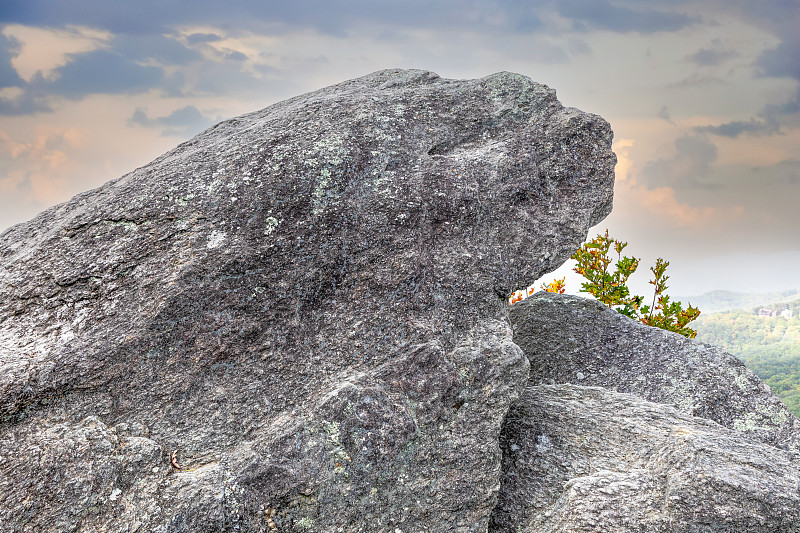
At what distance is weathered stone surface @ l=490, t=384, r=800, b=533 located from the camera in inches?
270

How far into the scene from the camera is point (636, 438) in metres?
7.92

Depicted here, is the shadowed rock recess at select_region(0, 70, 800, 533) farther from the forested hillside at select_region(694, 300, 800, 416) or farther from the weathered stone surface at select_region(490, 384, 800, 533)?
the forested hillside at select_region(694, 300, 800, 416)

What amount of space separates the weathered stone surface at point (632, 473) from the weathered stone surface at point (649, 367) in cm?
135

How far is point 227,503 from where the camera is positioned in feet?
21.8

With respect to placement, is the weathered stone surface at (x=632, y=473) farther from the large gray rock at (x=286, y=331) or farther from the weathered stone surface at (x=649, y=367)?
the weathered stone surface at (x=649, y=367)

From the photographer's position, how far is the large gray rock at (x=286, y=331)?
22.3ft

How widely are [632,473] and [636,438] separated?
2.13ft

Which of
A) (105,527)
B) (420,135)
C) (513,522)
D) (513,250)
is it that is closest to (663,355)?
(513,250)

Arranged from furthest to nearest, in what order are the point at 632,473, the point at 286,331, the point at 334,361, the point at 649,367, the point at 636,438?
the point at 649,367 → the point at 636,438 → the point at 286,331 → the point at 334,361 → the point at 632,473

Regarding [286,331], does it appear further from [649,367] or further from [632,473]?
[649,367]

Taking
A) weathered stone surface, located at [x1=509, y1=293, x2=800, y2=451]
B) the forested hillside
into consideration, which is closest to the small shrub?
weathered stone surface, located at [x1=509, y1=293, x2=800, y2=451]

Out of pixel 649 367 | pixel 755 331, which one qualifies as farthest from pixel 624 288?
pixel 755 331

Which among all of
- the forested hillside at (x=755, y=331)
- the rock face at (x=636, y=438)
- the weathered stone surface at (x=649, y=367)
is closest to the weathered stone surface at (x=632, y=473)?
the rock face at (x=636, y=438)

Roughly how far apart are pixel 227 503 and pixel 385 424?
1.84 meters
